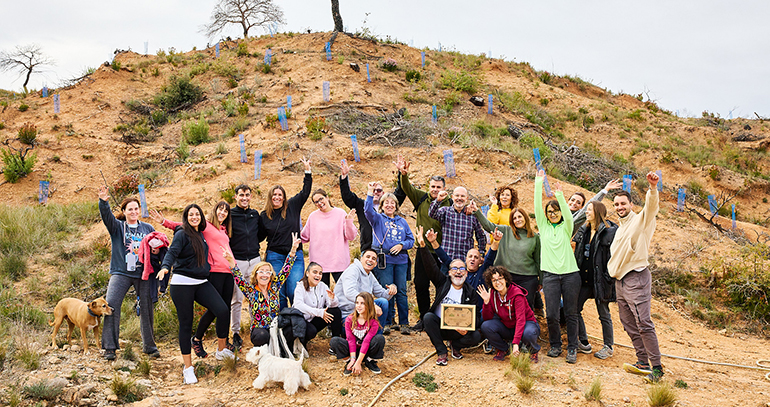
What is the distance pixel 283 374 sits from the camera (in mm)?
4680

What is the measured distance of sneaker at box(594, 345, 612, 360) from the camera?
5438mm

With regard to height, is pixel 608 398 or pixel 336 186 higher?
pixel 336 186

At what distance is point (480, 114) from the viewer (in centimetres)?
1683

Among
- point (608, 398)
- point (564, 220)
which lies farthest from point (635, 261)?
point (608, 398)

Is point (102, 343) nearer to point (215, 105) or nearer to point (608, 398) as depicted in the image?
point (608, 398)

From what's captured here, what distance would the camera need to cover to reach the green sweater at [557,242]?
5191 millimetres

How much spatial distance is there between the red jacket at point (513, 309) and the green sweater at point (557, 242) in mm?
457

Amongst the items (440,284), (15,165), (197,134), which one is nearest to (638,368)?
(440,284)

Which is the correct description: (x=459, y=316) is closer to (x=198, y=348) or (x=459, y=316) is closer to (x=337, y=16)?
(x=198, y=348)

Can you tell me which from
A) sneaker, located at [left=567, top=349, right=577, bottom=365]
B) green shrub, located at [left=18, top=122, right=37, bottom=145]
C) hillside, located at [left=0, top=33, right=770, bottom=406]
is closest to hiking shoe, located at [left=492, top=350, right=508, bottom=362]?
hillside, located at [left=0, top=33, right=770, bottom=406]

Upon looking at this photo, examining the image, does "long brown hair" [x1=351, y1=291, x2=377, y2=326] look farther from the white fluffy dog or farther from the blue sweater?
the blue sweater

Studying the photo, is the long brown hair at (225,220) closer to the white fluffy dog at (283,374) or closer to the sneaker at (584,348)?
the white fluffy dog at (283,374)

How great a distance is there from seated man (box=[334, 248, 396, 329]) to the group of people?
0.7 inches

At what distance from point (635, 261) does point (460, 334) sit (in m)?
2.04
